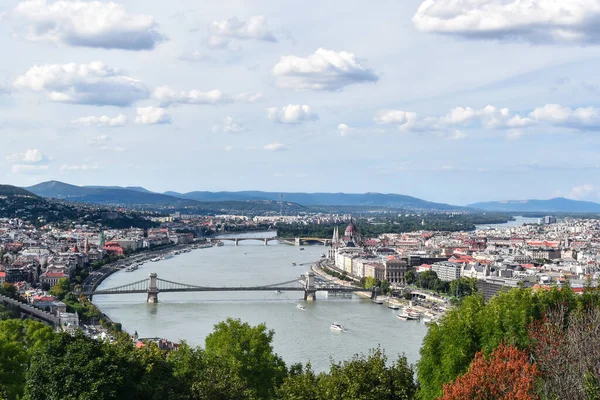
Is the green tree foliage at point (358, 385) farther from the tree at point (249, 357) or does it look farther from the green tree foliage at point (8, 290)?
the green tree foliage at point (8, 290)

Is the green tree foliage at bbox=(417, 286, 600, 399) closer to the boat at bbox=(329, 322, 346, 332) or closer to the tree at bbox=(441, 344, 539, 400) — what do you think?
the tree at bbox=(441, 344, 539, 400)

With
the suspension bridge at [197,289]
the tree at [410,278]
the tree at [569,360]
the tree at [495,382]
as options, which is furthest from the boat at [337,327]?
the tree at [410,278]

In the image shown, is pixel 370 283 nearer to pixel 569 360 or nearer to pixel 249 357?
pixel 249 357

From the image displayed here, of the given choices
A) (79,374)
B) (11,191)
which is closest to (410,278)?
(79,374)

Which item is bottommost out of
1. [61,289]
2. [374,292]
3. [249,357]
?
[374,292]

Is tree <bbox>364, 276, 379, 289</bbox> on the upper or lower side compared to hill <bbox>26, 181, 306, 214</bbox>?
lower

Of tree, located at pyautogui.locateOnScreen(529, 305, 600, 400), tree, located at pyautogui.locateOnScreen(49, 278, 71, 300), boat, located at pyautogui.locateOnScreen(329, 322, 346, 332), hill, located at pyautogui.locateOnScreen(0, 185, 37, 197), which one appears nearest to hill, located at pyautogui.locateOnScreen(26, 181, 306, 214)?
hill, located at pyautogui.locateOnScreen(0, 185, 37, 197)

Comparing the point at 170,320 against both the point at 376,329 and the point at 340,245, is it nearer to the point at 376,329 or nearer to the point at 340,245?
the point at 376,329
